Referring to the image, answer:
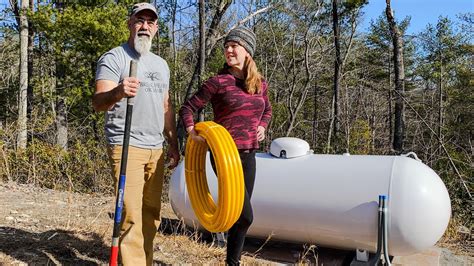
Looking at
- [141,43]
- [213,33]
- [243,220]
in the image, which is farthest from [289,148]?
[213,33]

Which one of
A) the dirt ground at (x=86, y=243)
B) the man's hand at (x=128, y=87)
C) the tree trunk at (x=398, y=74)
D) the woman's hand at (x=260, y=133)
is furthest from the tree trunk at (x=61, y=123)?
the man's hand at (x=128, y=87)

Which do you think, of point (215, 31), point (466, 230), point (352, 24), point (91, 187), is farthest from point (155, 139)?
point (352, 24)

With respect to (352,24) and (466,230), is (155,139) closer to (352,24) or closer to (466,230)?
(466,230)

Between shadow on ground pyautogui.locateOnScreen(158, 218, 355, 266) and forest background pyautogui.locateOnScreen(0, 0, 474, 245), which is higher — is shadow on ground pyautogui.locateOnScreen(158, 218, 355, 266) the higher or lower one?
the lower one

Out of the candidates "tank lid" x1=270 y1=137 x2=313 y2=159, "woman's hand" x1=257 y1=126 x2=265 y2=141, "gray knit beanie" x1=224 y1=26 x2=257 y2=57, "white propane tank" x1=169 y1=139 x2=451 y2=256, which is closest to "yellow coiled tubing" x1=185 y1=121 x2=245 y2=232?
"woman's hand" x1=257 y1=126 x2=265 y2=141

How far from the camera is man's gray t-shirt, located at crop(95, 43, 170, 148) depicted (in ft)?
8.13

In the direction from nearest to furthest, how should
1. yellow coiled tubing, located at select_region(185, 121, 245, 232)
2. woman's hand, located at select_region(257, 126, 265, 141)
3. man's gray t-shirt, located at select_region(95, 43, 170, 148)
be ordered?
man's gray t-shirt, located at select_region(95, 43, 170, 148), yellow coiled tubing, located at select_region(185, 121, 245, 232), woman's hand, located at select_region(257, 126, 265, 141)

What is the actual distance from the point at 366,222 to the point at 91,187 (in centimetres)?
516

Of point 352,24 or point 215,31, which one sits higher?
point 352,24

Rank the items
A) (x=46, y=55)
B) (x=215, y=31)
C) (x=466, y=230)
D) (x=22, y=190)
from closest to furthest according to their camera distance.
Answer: (x=466, y=230)
(x=22, y=190)
(x=215, y=31)
(x=46, y=55)

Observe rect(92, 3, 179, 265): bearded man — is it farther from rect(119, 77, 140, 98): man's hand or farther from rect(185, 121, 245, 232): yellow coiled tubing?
rect(185, 121, 245, 232): yellow coiled tubing

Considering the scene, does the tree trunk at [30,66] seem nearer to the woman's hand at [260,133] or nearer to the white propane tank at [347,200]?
the white propane tank at [347,200]

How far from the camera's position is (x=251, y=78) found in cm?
278

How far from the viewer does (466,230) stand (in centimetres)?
543
